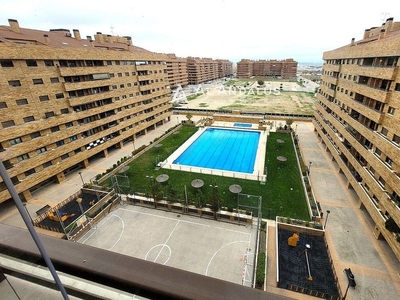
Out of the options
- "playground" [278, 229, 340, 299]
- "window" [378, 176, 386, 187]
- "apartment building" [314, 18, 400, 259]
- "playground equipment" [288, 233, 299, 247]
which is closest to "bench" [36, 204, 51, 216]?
"playground" [278, 229, 340, 299]

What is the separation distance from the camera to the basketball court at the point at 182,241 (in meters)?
16.0

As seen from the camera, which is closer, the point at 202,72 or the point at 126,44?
the point at 126,44

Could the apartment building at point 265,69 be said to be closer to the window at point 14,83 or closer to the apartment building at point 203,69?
the apartment building at point 203,69

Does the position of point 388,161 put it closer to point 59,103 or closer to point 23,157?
point 59,103

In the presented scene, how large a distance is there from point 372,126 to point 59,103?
3416 centimetres

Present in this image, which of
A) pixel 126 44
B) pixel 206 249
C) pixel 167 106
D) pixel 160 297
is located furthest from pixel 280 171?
pixel 126 44

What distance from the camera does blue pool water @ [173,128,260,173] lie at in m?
31.4

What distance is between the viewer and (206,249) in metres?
17.3

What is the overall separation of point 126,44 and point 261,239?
46.0m

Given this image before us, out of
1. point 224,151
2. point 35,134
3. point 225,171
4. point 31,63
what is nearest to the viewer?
point 31,63

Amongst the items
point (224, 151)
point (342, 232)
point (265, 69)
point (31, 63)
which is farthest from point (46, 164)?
point (265, 69)

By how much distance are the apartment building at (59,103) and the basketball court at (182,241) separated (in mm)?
9341

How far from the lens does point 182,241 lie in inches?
715

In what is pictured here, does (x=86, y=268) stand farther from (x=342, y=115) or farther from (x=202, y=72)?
(x=202, y=72)
